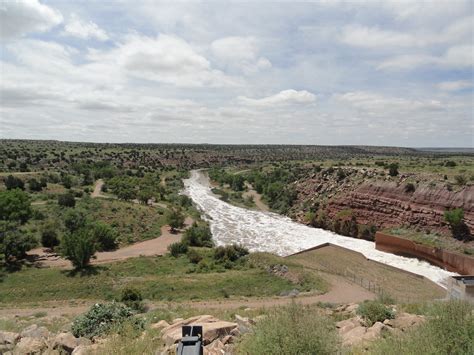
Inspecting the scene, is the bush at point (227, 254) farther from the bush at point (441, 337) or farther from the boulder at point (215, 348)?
the bush at point (441, 337)

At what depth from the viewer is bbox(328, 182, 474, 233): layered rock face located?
40.4 m

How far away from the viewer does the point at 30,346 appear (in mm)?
9383

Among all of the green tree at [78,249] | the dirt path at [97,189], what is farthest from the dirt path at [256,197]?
the green tree at [78,249]

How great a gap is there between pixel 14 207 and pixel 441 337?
4669cm

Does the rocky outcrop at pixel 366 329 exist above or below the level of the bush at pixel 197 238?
above

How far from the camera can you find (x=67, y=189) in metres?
65.9

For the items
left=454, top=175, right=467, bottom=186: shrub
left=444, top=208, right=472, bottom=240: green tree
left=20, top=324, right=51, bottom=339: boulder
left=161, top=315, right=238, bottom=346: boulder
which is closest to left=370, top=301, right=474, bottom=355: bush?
left=161, top=315, right=238, bottom=346: boulder

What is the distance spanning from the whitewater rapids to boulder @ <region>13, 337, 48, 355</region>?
110ft

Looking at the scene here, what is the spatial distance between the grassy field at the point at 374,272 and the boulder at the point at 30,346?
23890 millimetres

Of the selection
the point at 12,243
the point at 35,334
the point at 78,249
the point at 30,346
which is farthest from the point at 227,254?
the point at 30,346

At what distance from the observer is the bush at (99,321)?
1130 centimetres

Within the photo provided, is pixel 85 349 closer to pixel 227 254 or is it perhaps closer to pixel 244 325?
pixel 244 325

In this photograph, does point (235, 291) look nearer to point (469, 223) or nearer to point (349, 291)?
point (349, 291)

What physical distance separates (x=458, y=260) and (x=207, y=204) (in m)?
48.9
